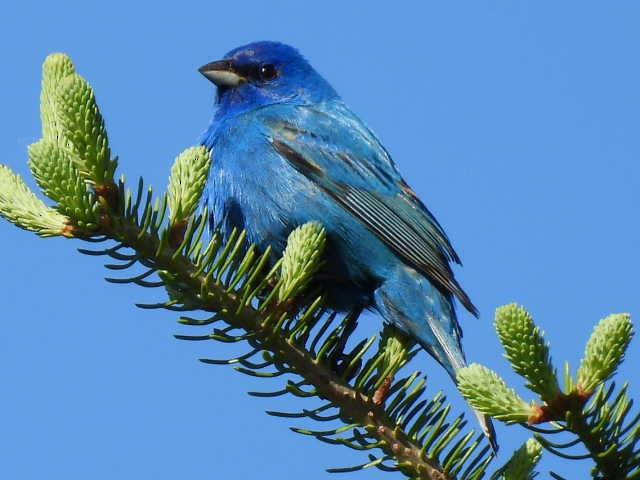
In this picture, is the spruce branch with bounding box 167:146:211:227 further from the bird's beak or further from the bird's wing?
the bird's beak

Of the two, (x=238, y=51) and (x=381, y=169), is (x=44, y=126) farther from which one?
(x=238, y=51)

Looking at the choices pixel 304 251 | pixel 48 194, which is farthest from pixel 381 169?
pixel 48 194

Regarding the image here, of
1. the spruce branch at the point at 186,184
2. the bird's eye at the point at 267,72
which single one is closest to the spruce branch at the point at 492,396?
the spruce branch at the point at 186,184

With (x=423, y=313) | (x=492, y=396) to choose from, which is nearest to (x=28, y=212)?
(x=492, y=396)

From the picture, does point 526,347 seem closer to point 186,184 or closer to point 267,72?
point 186,184

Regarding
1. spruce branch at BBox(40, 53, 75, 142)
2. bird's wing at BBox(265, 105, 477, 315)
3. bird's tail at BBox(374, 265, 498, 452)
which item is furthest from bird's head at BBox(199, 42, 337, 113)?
Answer: spruce branch at BBox(40, 53, 75, 142)

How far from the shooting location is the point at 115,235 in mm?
2977

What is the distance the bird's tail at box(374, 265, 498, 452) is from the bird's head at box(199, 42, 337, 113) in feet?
5.80

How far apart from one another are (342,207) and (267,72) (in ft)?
5.38

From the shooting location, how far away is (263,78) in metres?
6.48

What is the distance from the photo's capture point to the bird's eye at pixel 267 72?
648 cm

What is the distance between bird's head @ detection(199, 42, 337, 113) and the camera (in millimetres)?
6246

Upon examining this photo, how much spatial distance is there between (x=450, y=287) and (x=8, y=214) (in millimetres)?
2778

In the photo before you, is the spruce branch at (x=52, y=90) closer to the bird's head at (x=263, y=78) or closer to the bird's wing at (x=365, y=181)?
the bird's wing at (x=365, y=181)
